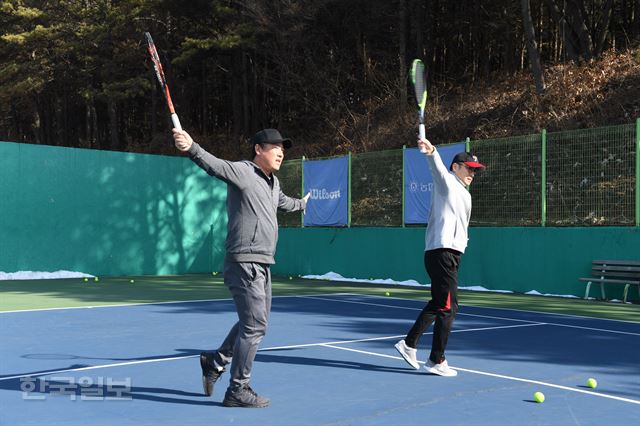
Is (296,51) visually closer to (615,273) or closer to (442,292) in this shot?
(615,273)

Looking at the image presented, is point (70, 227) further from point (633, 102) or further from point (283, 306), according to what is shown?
point (633, 102)

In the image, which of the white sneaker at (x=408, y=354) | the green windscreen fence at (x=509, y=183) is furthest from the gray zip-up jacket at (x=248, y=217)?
the green windscreen fence at (x=509, y=183)

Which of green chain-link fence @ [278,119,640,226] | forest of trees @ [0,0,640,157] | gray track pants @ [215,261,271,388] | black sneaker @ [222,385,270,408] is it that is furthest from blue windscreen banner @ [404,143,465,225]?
black sneaker @ [222,385,270,408]

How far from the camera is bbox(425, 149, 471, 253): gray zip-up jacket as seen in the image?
596 cm

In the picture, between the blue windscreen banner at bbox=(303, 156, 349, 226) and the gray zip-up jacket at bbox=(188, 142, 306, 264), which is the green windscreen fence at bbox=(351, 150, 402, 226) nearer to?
the blue windscreen banner at bbox=(303, 156, 349, 226)

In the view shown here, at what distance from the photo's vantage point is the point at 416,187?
1658 cm

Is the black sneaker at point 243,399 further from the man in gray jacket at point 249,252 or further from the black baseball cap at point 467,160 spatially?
the black baseball cap at point 467,160

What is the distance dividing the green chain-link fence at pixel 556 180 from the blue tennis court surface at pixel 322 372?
379cm

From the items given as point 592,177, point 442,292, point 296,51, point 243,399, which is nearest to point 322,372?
point 442,292

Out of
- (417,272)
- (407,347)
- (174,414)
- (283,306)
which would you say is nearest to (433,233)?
(407,347)

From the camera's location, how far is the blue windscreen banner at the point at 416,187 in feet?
53.5

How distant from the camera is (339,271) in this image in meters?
18.4

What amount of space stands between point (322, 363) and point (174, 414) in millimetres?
2081

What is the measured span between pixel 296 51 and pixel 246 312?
2431 cm
